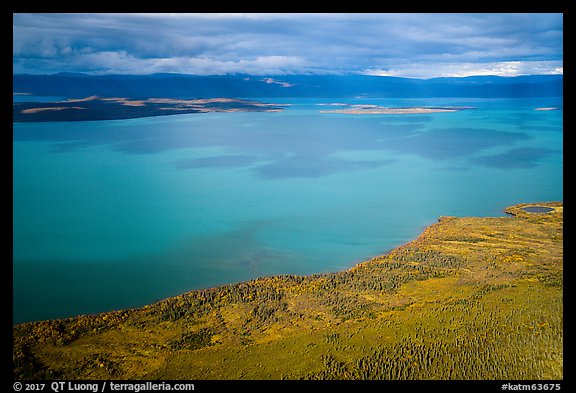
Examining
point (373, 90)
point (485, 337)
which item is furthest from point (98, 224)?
point (373, 90)

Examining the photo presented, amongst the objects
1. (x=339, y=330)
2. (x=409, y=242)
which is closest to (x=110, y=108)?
A: (x=409, y=242)

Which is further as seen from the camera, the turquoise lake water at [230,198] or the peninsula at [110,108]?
the peninsula at [110,108]

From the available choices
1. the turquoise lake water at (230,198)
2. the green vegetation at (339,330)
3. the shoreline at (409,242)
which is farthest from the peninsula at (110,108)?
the green vegetation at (339,330)

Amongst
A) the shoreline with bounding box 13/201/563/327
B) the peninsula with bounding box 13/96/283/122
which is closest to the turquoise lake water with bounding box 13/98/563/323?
the shoreline with bounding box 13/201/563/327

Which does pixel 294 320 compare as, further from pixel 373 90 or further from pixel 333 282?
pixel 373 90

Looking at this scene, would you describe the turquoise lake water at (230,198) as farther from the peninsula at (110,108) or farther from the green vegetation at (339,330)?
the peninsula at (110,108)

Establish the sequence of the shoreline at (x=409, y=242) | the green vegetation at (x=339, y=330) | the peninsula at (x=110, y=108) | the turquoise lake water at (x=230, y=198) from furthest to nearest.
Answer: the peninsula at (x=110, y=108)
the turquoise lake water at (x=230, y=198)
the shoreline at (x=409, y=242)
the green vegetation at (x=339, y=330)

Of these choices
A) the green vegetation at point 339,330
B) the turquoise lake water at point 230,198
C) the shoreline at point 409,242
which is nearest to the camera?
the green vegetation at point 339,330
